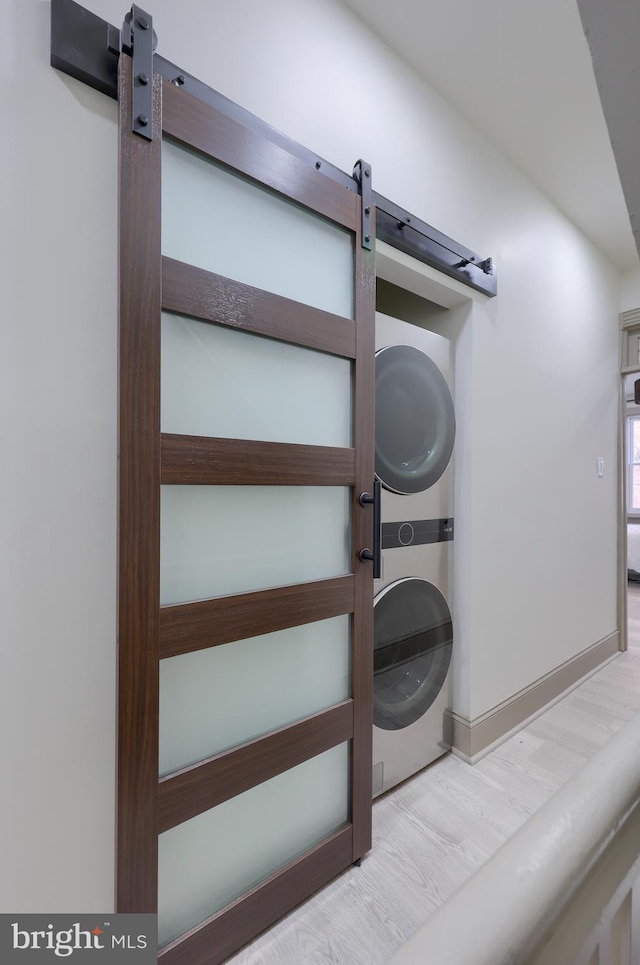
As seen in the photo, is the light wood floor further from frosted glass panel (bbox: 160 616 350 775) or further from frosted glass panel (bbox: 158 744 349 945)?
frosted glass panel (bbox: 160 616 350 775)

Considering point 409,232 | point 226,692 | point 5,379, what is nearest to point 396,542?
point 226,692

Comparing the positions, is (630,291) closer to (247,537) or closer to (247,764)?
(247,537)

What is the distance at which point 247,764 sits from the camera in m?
1.11

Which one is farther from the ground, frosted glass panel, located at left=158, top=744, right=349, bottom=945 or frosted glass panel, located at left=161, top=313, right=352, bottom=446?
frosted glass panel, located at left=161, top=313, right=352, bottom=446

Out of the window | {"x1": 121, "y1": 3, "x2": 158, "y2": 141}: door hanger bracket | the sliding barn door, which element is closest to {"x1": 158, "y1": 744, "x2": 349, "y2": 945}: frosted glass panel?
the sliding barn door

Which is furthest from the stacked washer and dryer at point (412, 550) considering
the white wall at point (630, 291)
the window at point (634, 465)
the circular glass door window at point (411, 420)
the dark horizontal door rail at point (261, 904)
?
the window at point (634, 465)

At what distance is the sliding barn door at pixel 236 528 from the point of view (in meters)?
0.94

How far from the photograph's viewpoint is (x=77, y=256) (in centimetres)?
94

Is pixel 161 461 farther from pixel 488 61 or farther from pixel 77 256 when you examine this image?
pixel 488 61

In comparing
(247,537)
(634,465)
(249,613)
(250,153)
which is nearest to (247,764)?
(249,613)

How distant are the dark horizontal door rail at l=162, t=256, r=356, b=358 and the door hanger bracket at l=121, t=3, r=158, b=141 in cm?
27

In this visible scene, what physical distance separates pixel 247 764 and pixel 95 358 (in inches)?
42.1

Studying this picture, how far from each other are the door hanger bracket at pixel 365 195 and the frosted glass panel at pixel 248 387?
401mm

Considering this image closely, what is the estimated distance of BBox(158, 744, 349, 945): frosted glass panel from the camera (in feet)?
3.39
